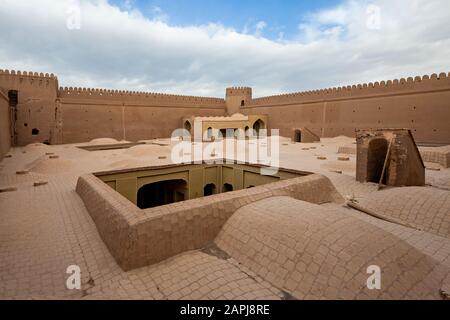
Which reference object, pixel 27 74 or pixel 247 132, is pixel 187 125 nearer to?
pixel 247 132

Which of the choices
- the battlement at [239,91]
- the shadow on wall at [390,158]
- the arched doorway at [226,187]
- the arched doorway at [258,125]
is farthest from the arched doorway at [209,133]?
the shadow on wall at [390,158]

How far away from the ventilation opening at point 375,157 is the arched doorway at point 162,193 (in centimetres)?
821

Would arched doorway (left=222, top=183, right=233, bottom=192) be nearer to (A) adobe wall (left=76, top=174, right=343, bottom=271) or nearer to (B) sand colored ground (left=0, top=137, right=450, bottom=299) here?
(A) adobe wall (left=76, top=174, right=343, bottom=271)

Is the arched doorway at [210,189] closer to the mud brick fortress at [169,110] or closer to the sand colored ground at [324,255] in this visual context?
the sand colored ground at [324,255]

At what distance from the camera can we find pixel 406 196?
25.6 ft

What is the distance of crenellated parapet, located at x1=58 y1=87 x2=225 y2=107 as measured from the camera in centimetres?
2512

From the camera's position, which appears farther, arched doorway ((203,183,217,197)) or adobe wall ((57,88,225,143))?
adobe wall ((57,88,225,143))

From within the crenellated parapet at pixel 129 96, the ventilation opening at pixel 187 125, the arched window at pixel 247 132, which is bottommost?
the arched window at pixel 247 132

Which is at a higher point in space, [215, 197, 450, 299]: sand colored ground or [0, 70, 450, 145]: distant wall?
[0, 70, 450, 145]: distant wall

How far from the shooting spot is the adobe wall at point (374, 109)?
731 inches

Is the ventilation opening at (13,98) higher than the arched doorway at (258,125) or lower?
higher

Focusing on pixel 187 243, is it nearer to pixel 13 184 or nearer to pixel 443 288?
pixel 443 288

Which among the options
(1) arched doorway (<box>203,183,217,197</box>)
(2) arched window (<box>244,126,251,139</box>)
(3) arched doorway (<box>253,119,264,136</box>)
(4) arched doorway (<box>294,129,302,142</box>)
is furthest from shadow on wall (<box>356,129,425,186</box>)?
(3) arched doorway (<box>253,119,264,136</box>)

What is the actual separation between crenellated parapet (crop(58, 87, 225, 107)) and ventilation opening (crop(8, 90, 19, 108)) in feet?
10.7
